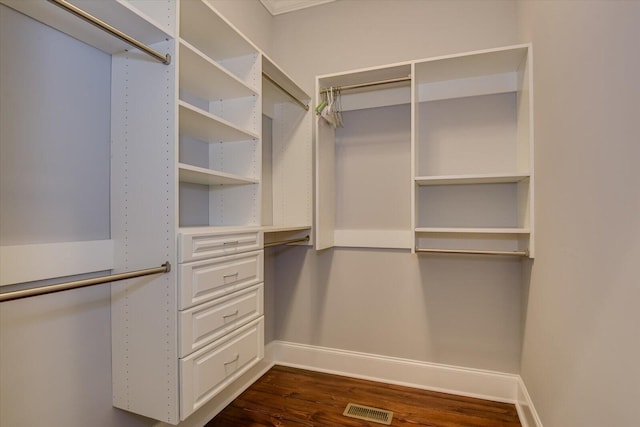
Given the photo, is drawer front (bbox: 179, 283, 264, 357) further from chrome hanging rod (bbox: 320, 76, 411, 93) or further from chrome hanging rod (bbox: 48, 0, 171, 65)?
chrome hanging rod (bbox: 320, 76, 411, 93)

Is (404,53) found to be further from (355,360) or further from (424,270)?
(355,360)

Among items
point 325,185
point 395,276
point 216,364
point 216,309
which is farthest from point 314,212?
point 216,364

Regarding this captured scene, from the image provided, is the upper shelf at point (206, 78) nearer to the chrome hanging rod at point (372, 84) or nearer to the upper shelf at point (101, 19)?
the upper shelf at point (101, 19)

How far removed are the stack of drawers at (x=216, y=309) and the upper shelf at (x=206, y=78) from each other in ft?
2.48

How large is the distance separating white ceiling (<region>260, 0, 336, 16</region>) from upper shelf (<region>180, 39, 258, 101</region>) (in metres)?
1.27

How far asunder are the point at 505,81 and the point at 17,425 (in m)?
2.91

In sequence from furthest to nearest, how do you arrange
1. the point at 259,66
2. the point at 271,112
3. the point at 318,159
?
1. the point at 271,112
2. the point at 318,159
3. the point at 259,66

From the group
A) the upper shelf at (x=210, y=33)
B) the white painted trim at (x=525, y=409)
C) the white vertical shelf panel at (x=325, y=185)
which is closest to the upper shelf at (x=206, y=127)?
the upper shelf at (x=210, y=33)

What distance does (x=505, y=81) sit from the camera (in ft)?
7.16

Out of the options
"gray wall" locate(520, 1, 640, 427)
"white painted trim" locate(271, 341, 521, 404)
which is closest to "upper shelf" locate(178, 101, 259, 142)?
"gray wall" locate(520, 1, 640, 427)

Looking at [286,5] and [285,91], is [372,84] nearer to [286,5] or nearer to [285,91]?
[285,91]

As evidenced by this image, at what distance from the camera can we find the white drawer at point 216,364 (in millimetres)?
1356

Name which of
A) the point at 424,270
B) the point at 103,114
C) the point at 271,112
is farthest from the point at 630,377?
the point at 271,112

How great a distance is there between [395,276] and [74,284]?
1.95 m
